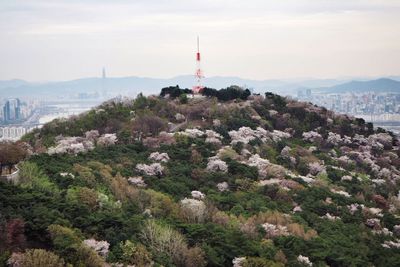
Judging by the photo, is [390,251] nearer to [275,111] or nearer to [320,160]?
[320,160]

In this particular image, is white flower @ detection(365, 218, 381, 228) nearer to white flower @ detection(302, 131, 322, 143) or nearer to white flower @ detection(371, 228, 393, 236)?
white flower @ detection(371, 228, 393, 236)

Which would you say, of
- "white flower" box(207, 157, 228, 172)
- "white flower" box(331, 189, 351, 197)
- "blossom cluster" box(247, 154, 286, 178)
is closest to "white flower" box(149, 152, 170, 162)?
"white flower" box(207, 157, 228, 172)

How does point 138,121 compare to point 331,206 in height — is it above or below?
above

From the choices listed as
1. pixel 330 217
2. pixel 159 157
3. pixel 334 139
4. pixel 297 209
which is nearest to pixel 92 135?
pixel 159 157

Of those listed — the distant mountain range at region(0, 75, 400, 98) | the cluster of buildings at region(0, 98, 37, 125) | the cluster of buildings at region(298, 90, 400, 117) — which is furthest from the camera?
the distant mountain range at region(0, 75, 400, 98)

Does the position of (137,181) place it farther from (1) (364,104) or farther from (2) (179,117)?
(1) (364,104)

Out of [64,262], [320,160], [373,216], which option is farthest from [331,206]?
[64,262]
